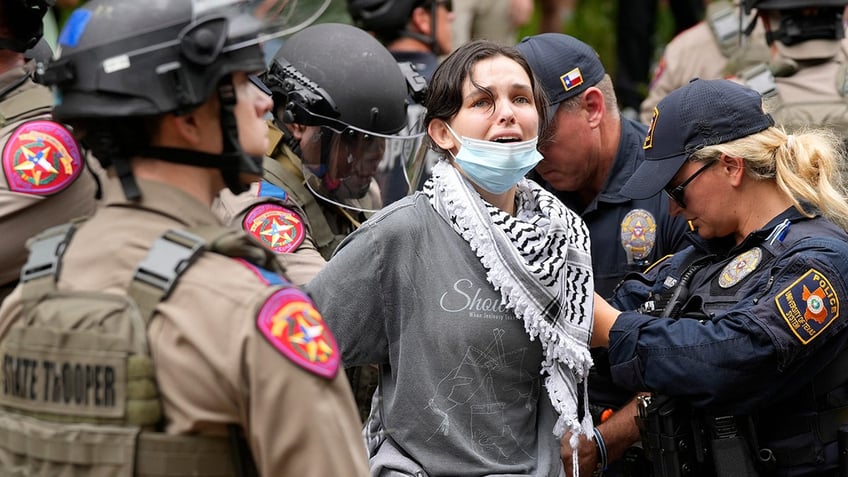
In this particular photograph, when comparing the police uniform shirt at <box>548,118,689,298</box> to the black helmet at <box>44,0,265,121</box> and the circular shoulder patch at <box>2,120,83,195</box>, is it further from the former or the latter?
the black helmet at <box>44,0,265,121</box>

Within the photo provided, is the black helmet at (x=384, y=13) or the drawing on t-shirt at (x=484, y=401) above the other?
the drawing on t-shirt at (x=484, y=401)

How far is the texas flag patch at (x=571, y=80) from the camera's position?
14.5 feet

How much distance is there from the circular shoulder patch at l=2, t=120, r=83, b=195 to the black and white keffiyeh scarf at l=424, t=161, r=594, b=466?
102 centimetres

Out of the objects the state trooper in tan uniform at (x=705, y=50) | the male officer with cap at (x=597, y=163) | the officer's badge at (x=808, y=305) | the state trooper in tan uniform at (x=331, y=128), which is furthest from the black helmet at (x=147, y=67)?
the state trooper in tan uniform at (x=705, y=50)

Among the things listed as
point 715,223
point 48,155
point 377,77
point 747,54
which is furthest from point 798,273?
point 747,54

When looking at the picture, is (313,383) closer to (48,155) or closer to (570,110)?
(48,155)

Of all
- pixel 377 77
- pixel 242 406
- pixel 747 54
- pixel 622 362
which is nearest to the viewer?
pixel 242 406

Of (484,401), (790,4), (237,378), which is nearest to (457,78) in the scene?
(484,401)

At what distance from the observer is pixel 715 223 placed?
3.72 meters

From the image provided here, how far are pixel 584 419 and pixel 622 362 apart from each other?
247mm

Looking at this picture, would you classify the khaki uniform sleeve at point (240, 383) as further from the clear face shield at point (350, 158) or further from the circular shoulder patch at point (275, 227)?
the clear face shield at point (350, 158)

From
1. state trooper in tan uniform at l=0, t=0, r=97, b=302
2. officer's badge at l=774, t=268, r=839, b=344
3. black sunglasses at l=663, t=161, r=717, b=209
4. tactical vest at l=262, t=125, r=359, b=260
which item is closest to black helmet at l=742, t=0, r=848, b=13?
black sunglasses at l=663, t=161, r=717, b=209

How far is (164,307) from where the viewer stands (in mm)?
2170

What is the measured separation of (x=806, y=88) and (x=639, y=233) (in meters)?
1.87
